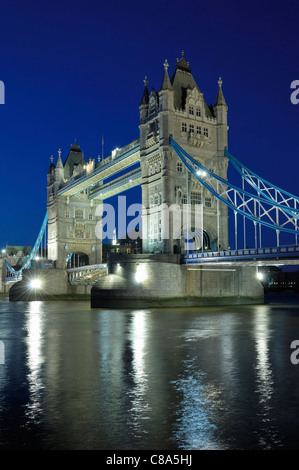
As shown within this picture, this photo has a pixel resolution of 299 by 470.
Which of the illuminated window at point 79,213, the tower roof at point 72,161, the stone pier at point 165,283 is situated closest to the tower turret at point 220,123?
the stone pier at point 165,283

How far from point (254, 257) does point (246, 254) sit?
2.15 feet

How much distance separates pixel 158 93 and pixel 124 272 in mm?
17776

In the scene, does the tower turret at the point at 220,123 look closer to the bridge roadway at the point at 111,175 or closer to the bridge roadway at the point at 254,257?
the bridge roadway at the point at 111,175

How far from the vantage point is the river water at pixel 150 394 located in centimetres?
675

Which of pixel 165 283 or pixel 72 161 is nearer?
pixel 165 283

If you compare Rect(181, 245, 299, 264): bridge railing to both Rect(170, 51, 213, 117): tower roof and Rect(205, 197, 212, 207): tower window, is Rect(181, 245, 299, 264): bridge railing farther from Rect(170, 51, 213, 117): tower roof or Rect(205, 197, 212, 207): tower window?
Rect(170, 51, 213, 117): tower roof

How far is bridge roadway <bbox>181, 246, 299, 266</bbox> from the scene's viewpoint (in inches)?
1272

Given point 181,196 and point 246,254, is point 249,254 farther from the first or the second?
point 181,196

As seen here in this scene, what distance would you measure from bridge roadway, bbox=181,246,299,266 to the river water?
46.6 feet

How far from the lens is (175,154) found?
142 feet

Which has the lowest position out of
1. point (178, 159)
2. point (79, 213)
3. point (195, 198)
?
point (195, 198)

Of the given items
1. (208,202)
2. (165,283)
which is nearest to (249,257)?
(165,283)

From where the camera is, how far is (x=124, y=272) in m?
39.7

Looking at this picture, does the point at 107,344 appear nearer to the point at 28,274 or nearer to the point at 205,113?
the point at 205,113
